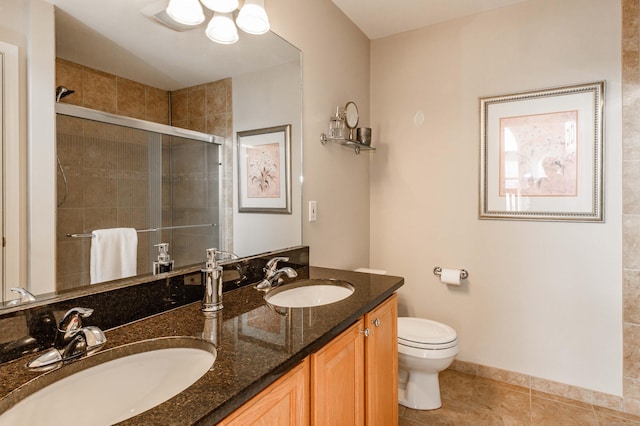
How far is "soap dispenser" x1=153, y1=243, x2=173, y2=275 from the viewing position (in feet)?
3.89

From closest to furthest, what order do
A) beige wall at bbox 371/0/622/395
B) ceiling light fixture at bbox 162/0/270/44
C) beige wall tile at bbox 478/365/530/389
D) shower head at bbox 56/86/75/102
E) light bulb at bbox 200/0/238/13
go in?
shower head at bbox 56/86/75/102 → ceiling light fixture at bbox 162/0/270/44 → light bulb at bbox 200/0/238/13 → beige wall at bbox 371/0/622/395 → beige wall tile at bbox 478/365/530/389

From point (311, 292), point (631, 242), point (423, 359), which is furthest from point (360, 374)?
point (631, 242)

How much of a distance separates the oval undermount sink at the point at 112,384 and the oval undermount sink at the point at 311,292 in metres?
0.59

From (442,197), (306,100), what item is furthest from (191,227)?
(442,197)

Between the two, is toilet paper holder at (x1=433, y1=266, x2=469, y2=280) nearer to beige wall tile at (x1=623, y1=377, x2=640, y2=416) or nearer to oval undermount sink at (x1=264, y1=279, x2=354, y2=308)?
beige wall tile at (x1=623, y1=377, x2=640, y2=416)

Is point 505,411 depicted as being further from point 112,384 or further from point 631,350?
point 112,384

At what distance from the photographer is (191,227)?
132 cm

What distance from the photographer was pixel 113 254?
3.45 feet

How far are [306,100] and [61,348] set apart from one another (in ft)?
5.19

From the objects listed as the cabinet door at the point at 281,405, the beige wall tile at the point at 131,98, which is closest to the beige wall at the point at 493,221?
the cabinet door at the point at 281,405

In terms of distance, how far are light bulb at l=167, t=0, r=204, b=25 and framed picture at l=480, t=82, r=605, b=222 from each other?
1861mm

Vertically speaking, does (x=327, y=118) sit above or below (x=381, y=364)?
above

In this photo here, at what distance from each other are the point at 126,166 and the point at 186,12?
0.65 m

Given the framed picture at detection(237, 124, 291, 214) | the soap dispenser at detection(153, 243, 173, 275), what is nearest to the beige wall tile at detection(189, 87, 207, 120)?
the framed picture at detection(237, 124, 291, 214)
